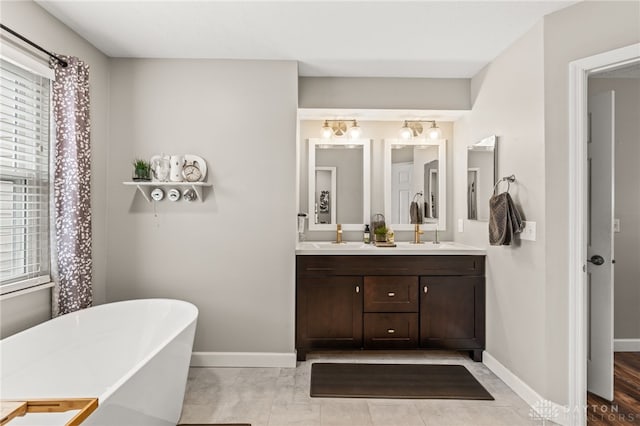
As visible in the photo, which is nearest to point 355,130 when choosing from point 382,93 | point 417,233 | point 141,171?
point 382,93

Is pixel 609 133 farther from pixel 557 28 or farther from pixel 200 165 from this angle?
pixel 200 165

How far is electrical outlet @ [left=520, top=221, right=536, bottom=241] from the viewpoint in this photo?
2.53m

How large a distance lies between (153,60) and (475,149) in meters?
2.87

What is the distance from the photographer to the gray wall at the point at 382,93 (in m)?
3.58

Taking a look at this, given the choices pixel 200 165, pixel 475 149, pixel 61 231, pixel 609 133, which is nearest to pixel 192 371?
pixel 61 231

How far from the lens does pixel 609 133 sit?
2.44 metres

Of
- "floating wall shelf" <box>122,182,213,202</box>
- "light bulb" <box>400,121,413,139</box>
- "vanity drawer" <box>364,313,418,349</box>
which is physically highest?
"light bulb" <box>400,121,413,139</box>

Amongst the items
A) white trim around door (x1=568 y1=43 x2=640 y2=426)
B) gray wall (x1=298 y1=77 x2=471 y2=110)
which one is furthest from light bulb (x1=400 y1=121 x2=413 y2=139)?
white trim around door (x1=568 y1=43 x2=640 y2=426)

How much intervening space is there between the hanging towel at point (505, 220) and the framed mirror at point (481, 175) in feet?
1.40

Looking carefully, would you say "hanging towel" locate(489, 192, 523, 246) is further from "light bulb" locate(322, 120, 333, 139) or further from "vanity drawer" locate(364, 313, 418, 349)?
"light bulb" locate(322, 120, 333, 139)

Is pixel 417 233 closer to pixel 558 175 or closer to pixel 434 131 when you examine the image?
pixel 434 131

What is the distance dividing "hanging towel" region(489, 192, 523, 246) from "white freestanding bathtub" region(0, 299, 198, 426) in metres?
2.17

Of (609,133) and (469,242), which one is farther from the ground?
(609,133)

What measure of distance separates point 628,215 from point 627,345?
1177 millimetres
